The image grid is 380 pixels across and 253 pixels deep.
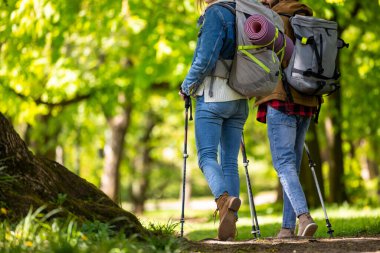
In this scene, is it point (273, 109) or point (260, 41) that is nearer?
point (260, 41)

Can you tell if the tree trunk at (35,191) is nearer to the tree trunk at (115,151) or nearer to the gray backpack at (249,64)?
the gray backpack at (249,64)

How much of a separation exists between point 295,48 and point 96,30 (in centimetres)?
791

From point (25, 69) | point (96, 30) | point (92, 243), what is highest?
point (96, 30)

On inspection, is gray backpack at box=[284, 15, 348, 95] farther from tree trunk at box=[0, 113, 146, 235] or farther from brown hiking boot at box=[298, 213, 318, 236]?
tree trunk at box=[0, 113, 146, 235]

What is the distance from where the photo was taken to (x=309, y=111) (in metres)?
6.48

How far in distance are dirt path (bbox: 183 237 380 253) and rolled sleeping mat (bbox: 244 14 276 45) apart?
5.14ft

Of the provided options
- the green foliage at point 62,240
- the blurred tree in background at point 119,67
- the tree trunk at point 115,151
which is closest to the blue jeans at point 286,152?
the green foliage at point 62,240

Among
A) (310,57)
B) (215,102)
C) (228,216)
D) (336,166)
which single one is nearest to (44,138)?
(336,166)

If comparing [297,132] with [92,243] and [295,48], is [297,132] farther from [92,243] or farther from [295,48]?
[92,243]

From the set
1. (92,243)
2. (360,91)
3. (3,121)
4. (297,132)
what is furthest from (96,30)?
(92,243)

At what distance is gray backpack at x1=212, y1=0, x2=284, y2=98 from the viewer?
5801mm

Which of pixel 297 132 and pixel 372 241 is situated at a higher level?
pixel 297 132

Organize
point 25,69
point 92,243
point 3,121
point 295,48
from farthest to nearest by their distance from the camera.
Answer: point 25,69 < point 295,48 < point 3,121 < point 92,243

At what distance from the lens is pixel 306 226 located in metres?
5.99
